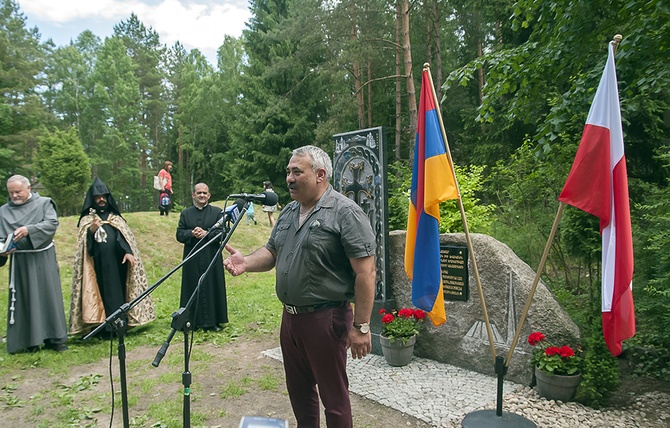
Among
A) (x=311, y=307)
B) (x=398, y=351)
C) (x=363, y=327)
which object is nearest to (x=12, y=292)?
(x=398, y=351)

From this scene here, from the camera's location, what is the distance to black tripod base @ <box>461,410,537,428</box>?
3.61 m

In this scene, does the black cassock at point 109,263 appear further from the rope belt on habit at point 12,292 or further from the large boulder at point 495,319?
the large boulder at point 495,319

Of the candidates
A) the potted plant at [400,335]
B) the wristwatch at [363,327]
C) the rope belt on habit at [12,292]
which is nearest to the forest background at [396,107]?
the potted plant at [400,335]

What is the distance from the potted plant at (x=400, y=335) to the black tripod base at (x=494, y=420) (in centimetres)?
131

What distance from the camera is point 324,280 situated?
2.67 metres

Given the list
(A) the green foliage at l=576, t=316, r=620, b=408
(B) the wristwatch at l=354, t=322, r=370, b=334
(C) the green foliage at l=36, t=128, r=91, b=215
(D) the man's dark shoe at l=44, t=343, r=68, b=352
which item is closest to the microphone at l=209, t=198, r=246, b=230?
(B) the wristwatch at l=354, t=322, r=370, b=334

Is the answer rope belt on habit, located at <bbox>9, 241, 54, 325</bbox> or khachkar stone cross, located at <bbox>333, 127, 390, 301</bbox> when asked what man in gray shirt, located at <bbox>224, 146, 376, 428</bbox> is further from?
rope belt on habit, located at <bbox>9, 241, 54, 325</bbox>

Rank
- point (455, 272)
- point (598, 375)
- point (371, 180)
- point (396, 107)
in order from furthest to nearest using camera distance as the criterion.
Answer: point (396, 107) → point (371, 180) → point (455, 272) → point (598, 375)

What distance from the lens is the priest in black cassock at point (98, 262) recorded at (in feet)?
20.3

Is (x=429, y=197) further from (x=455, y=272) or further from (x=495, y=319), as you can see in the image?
(x=495, y=319)

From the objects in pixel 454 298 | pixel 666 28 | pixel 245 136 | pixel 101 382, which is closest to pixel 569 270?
pixel 454 298

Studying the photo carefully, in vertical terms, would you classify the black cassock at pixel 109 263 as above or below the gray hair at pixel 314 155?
below

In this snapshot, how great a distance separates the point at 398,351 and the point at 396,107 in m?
16.3

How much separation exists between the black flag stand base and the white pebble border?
0.43 feet
